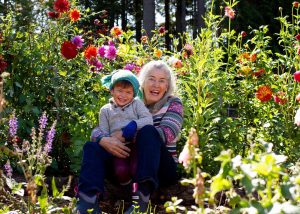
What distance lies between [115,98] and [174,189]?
70 cm

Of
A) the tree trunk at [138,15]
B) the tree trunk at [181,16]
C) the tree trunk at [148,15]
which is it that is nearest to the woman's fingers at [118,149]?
the tree trunk at [148,15]

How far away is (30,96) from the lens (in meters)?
3.74

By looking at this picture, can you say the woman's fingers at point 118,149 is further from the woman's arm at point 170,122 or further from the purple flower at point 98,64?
the purple flower at point 98,64

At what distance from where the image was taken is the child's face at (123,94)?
2.99m

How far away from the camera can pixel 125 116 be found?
3.02 m

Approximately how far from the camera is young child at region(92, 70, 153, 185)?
288cm

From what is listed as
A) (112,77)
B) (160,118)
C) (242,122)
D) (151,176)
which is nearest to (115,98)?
(112,77)

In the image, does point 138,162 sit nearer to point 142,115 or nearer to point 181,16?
point 142,115

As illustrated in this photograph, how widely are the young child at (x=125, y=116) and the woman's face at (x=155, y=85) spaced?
139 mm

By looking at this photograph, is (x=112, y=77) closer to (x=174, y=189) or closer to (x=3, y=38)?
(x=174, y=189)

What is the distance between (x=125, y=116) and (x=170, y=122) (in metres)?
0.27

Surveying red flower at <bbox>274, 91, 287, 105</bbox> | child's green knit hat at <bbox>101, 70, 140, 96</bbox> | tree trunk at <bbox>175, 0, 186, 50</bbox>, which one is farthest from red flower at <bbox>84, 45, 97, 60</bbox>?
tree trunk at <bbox>175, 0, 186, 50</bbox>

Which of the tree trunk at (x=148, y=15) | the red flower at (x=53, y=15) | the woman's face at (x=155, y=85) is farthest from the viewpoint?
the tree trunk at (x=148, y=15)

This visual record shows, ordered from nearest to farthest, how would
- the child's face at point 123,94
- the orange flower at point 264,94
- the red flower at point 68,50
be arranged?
the child's face at point 123,94 → the orange flower at point 264,94 → the red flower at point 68,50
